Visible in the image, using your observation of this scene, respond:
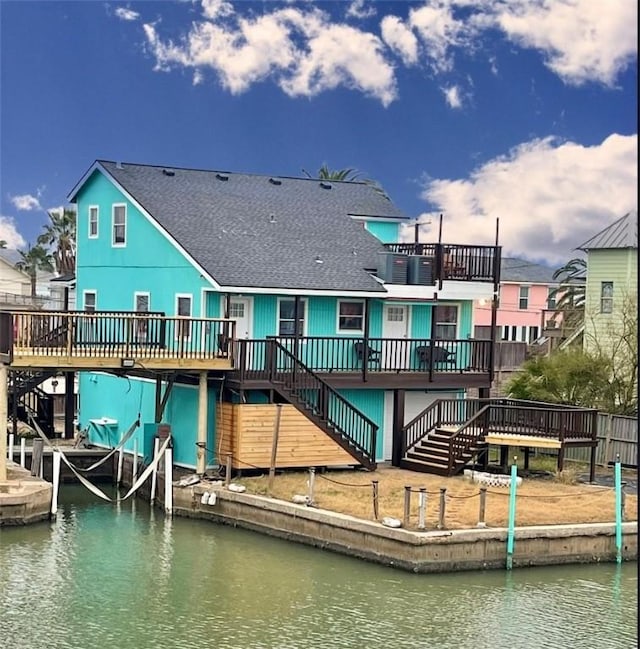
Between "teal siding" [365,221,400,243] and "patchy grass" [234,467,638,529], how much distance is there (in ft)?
28.3

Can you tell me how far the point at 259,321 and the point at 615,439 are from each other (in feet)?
31.0

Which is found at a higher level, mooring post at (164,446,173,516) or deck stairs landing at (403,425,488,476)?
deck stairs landing at (403,425,488,476)

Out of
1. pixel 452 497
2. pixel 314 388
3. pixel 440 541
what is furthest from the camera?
pixel 314 388


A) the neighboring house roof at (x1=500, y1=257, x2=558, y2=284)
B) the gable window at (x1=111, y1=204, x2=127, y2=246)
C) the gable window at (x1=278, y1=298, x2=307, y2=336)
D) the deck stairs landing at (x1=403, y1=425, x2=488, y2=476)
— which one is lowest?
the deck stairs landing at (x1=403, y1=425, x2=488, y2=476)

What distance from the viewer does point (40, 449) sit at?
2488 centimetres

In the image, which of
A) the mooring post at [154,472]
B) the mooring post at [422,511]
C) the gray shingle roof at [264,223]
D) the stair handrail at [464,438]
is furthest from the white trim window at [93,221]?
the mooring post at [422,511]

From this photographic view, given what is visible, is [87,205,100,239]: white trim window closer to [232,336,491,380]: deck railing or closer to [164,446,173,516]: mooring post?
[232,336,491,380]: deck railing

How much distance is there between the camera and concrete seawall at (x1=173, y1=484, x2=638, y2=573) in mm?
19125

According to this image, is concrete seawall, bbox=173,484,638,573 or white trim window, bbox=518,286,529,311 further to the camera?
white trim window, bbox=518,286,529,311

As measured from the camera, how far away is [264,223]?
29672 mm

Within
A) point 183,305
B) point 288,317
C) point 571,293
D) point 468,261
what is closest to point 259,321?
point 288,317

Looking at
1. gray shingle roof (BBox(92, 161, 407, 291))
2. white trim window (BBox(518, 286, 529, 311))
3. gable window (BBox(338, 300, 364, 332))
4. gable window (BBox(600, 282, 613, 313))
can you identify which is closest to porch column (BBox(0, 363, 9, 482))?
gray shingle roof (BBox(92, 161, 407, 291))

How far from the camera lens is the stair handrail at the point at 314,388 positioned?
2534cm

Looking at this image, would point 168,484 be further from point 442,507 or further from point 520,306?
point 520,306
